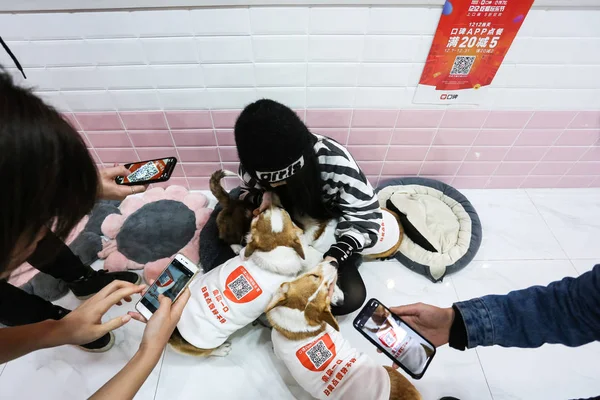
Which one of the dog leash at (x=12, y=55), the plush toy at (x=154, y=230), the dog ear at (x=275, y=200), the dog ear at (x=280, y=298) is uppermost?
the dog leash at (x=12, y=55)

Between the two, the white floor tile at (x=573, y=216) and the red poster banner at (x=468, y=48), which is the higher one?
the red poster banner at (x=468, y=48)

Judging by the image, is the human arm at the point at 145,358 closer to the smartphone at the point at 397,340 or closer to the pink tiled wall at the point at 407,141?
the smartphone at the point at 397,340

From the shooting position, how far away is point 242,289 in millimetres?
1452

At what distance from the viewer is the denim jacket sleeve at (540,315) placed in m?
0.95

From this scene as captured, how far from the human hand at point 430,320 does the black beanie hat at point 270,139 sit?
30.6 inches

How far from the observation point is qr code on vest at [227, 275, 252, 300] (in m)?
1.44

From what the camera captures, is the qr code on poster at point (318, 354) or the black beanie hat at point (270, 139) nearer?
the black beanie hat at point (270, 139)

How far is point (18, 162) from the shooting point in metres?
0.59

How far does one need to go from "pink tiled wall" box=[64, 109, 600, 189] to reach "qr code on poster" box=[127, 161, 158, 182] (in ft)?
1.11

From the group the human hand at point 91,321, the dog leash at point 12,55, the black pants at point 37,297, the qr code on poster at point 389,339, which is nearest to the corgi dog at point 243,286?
the human hand at point 91,321

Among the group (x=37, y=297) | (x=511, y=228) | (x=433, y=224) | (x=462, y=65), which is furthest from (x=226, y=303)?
(x=511, y=228)

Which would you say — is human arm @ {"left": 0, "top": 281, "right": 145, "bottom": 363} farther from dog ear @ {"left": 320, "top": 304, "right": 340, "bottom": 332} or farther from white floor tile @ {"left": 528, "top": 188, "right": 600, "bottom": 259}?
white floor tile @ {"left": 528, "top": 188, "right": 600, "bottom": 259}

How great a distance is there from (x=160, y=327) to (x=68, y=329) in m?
0.35

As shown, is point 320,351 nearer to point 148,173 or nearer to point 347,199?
point 347,199
